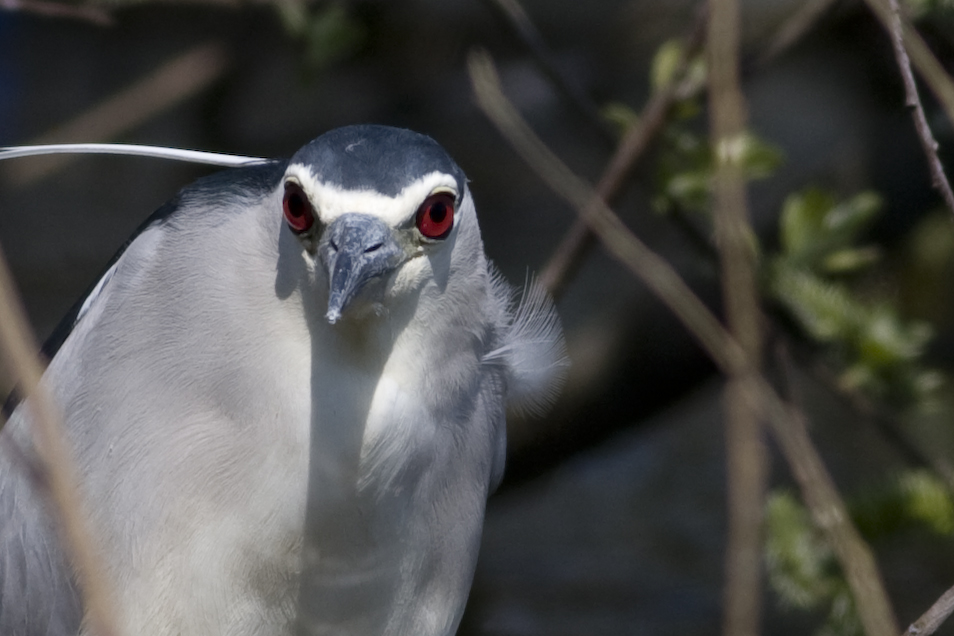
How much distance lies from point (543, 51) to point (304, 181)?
148 cm

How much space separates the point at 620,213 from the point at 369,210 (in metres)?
2.39

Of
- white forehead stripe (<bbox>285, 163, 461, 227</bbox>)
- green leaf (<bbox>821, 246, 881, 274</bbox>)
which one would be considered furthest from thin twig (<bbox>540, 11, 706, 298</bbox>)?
white forehead stripe (<bbox>285, 163, 461, 227</bbox>)

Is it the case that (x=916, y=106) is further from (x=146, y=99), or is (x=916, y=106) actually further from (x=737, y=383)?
(x=146, y=99)

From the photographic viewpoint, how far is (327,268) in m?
1.63

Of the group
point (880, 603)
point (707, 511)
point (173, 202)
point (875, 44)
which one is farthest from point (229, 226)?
point (707, 511)

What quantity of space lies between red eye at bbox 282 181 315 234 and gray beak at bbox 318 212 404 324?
4 centimetres

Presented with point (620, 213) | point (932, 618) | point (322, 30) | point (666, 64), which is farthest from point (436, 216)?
point (620, 213)

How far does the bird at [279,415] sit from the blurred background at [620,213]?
652 millimetres

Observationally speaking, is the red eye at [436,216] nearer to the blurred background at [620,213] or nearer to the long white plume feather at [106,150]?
the long white plume feather at [106,150]

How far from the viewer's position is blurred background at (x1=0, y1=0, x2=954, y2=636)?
2777 mm

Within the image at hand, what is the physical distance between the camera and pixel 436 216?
5.71 ft

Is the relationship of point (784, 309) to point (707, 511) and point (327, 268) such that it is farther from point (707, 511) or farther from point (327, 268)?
point (707, 511)

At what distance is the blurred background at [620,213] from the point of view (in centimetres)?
278

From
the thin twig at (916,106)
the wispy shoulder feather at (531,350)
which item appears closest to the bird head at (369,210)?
the wispy shoulder feather at (531,350)
